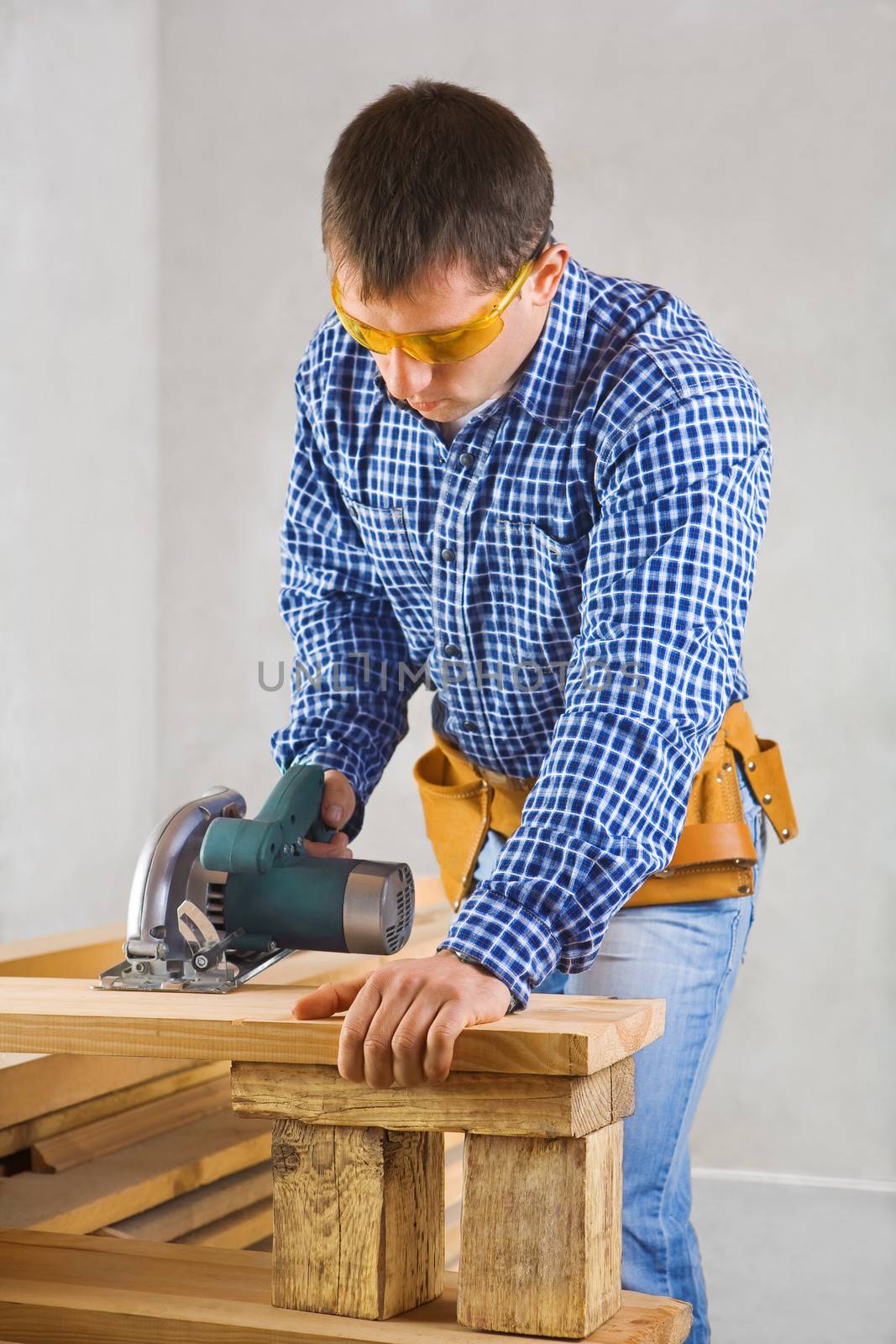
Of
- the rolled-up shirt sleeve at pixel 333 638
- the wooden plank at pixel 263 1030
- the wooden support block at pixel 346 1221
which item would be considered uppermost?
the rolled-up shirt sleeve at pixel 333 638

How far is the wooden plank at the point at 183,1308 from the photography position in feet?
4.43

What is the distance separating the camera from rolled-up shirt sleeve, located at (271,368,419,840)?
82.4 inches

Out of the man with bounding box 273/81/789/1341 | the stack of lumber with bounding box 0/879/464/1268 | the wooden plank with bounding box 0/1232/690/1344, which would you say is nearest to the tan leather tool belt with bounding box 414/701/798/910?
the man with bounding box 273/81/789/1341

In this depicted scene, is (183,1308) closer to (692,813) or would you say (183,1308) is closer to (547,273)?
(692,813)

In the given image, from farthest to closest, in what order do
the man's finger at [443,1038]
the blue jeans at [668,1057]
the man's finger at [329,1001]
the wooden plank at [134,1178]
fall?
the wooden plank at [134,1178]
the blue jeans at [668,1057]
the man's finger at [329,1001]
the man's finger at [443,1038]

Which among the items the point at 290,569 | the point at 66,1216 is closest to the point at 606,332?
the point at 290,569

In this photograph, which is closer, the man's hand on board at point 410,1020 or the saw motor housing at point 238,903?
the man's hand on board at point 410,1020

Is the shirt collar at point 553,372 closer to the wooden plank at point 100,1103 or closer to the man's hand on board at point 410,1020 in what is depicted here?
the man's hand on board at point 410,1020

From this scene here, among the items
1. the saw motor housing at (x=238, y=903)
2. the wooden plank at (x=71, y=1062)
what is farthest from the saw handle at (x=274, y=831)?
the wooden plank at (x=71, y=1062)

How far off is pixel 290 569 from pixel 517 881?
100cm

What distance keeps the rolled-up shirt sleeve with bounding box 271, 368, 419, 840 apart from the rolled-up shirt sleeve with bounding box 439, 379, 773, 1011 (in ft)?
1.64

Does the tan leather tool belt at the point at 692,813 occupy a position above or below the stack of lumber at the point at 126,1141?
above

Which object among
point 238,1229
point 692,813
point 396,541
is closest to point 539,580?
point 396,541

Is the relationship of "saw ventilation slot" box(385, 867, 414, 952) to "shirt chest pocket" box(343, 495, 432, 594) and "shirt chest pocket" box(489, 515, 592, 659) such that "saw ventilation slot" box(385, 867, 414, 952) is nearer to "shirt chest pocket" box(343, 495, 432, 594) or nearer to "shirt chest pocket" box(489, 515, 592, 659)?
"shirt chest pocket" box(489, 515, 592, 659)
